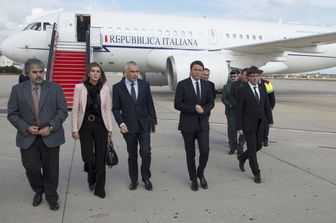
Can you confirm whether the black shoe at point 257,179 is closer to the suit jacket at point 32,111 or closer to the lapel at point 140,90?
the lapel at point 140,90

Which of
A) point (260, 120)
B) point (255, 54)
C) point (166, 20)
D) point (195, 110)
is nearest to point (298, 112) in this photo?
point (255, 54)

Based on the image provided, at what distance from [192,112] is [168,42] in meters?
12.9

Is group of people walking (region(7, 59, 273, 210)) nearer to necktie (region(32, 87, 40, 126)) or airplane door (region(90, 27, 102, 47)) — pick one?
necktie (region(32, 87, 40, 126))

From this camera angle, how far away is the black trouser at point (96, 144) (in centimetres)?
464

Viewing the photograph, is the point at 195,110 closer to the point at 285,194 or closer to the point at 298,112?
the point at 285,194

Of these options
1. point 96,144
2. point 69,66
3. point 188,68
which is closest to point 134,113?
point 96,144

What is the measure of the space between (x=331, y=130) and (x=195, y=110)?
19.7 ft

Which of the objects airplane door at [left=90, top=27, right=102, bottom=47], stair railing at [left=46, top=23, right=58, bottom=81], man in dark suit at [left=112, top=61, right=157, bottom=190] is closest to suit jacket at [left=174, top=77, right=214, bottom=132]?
man in dark suit at [left=112, top=61, right=157, bottom=190]

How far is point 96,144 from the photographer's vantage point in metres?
4.69

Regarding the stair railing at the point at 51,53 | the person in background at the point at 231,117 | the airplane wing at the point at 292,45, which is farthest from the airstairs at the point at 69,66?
the person in background at the point at 231,117

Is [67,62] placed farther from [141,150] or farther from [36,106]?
[36,106]

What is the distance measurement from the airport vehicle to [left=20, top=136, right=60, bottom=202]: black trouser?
9896 mm

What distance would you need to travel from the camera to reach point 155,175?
18.5ft

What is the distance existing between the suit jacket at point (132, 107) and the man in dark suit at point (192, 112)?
1.31ft
